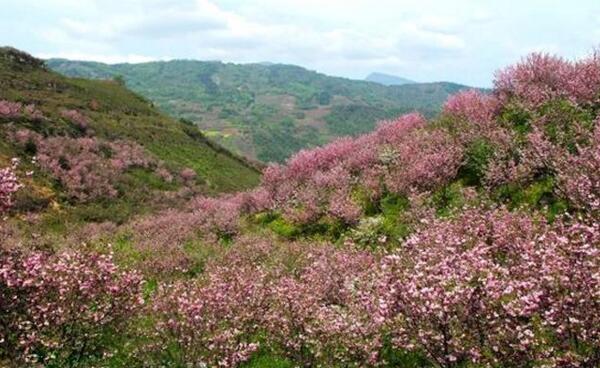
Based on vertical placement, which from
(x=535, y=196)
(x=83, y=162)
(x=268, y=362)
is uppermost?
(x=535, y=196)

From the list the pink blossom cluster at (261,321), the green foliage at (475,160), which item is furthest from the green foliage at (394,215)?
the pink blossom cluster at (261,321)

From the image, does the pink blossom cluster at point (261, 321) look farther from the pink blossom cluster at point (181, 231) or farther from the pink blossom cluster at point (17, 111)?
the pink blossom cluster at point (17, 111)

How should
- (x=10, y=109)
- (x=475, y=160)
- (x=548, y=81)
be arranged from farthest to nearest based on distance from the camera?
(x=10, y=109) → (x=548, y=81) → (x=475, y=160)

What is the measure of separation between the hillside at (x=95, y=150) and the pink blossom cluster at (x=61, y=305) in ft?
97.5

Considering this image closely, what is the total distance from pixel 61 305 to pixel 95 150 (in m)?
52.2

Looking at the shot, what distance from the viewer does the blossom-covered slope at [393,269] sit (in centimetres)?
755

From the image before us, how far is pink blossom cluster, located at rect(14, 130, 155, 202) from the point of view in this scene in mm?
46375

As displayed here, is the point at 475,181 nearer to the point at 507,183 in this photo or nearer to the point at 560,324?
the point at 507,183

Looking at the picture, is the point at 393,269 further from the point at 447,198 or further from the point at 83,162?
the point at 83,162

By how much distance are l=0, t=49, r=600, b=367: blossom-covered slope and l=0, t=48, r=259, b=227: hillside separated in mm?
25835

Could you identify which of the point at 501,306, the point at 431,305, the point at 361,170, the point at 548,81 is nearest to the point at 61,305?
the point at 431,305

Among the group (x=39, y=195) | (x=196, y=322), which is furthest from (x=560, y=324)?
(x=39, y=195)

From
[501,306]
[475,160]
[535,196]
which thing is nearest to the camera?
[501,306]

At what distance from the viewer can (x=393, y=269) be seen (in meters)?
8.46
